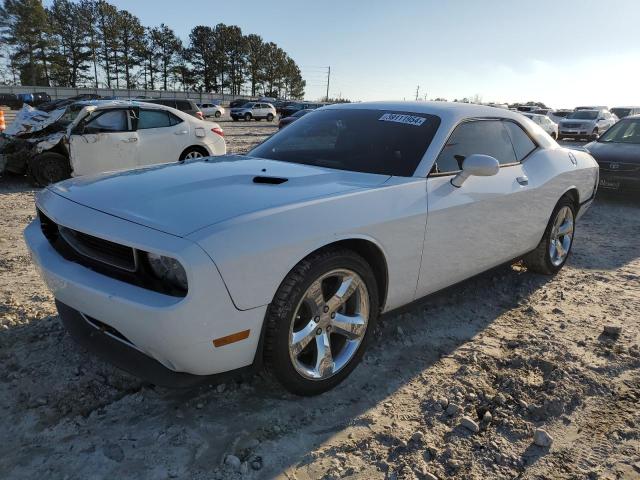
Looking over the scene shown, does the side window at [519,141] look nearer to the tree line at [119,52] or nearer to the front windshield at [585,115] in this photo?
the front windshield at [585,115]

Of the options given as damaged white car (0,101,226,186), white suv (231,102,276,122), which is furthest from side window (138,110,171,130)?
white suv (231,102,276,122)

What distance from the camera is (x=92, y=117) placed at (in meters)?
7.96

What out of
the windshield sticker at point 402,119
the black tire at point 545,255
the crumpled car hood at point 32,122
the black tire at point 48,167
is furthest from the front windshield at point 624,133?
the crumpled car hood at point 32,122

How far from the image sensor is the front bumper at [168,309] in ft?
6.57

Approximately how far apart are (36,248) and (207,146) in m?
6.74

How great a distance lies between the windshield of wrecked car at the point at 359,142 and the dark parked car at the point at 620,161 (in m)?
6.46

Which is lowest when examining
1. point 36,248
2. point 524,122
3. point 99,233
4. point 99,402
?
point 99,402

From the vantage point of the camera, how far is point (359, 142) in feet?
11.1

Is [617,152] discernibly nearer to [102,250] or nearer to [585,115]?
[102,250]

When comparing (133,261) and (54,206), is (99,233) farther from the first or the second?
(54,206)

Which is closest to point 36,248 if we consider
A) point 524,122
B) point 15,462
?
point 15,462

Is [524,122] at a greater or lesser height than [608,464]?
greater

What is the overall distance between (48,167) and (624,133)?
33.5 feet

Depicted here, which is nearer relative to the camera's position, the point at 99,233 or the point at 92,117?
the point at 99,233
